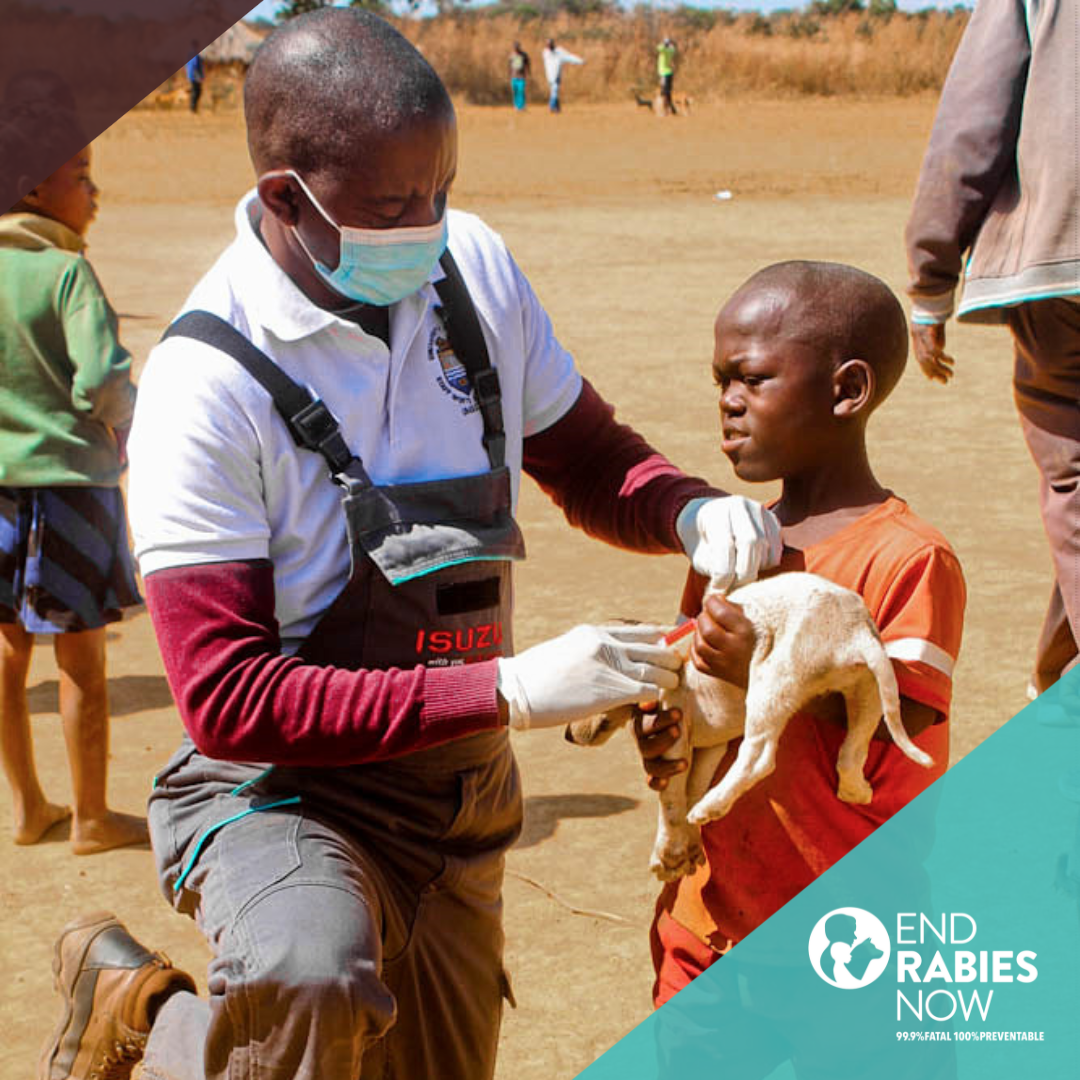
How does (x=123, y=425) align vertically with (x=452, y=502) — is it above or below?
below

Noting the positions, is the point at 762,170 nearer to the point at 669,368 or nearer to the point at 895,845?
the point at 669,368

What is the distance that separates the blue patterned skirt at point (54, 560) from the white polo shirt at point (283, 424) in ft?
6.78

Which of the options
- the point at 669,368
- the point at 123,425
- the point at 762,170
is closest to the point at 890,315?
the point at 123,425

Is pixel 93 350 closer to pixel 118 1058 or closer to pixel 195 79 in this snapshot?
pixel 118 1058

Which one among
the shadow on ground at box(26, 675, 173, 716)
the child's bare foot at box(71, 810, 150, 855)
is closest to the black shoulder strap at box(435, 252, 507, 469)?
the child's bare foot at box(71, 810, 150, 855)

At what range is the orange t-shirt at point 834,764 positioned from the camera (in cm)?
250

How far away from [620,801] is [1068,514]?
1.58m

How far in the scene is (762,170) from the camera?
75.6 feet

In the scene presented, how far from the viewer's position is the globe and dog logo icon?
277 centimetres

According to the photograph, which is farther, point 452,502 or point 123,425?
point 123,425

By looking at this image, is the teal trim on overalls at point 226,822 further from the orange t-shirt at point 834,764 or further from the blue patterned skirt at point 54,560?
the blue patterned skirt at point 54,560

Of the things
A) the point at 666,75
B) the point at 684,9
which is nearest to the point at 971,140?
the point at 666,75

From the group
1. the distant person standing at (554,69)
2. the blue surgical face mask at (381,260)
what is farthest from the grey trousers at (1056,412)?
the distant person standing at (554,69)
